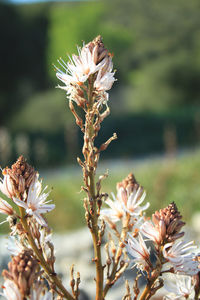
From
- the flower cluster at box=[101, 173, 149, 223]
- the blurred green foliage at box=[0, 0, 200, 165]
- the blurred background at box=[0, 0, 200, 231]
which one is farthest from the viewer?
the blurred green foliage at box=[0, 0, 200, 165]

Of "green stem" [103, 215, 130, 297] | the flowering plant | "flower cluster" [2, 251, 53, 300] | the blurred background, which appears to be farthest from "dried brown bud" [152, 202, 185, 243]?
the blurred background

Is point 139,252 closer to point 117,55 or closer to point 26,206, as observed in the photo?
point 26,206

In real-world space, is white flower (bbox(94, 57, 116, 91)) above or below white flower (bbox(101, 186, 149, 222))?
above

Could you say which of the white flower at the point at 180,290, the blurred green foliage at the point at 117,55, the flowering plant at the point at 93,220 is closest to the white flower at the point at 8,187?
the flowering plant at the point at 93,220

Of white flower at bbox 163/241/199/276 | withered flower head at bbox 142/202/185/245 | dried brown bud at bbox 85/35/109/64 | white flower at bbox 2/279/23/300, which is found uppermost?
dried brown bud at bbox 85/35/109/64

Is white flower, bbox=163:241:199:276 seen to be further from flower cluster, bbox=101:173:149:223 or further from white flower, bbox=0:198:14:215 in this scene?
white flower, bbox=0:198:14:215

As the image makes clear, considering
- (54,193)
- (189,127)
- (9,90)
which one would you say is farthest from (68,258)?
(9,90)

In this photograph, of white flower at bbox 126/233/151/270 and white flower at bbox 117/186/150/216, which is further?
white flower at bbox 117/186/150/216
